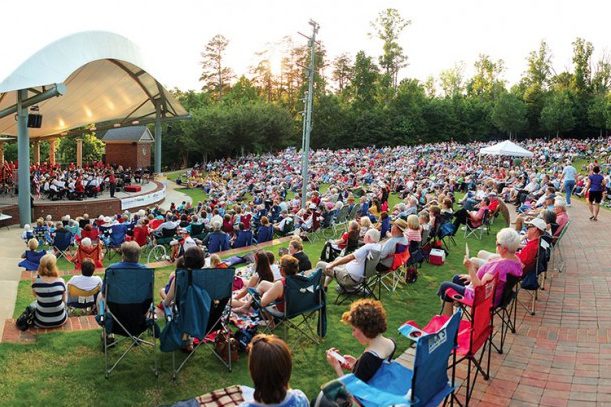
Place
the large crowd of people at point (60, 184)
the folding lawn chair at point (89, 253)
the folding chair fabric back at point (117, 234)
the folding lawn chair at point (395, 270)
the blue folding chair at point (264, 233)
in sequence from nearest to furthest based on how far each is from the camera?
the folding lawn chair at point (395, 270), the folding lawn chair at point (89, 253), the folding chair fabric back at point (117, 234), the blue folding chair at point (264, 233), the large crowd of people at point (60, 184)

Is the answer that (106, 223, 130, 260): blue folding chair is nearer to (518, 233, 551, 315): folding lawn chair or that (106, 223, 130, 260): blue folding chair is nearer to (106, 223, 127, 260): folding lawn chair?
(106, 223, 127, 260): folding lawn chair

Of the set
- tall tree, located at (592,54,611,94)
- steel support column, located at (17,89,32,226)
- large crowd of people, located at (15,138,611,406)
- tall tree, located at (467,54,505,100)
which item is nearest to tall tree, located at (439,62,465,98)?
tall tree, located at (467,54,505,100)

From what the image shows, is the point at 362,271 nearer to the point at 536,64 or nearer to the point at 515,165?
the point at 515,165

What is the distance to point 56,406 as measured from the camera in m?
4.26

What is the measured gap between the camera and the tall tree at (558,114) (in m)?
49.9

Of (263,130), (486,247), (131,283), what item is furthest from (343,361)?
(263,130)

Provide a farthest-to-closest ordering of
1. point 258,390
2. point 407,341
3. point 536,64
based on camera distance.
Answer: point 536,64
point 407,341
point 258,390

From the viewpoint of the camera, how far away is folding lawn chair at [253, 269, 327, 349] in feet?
17.6

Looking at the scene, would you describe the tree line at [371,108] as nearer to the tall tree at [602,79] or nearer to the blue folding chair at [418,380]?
the tall tree at [602,79]

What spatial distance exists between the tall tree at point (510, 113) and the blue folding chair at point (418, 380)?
51.9m

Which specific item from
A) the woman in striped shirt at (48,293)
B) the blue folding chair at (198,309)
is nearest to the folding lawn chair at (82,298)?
the woman in striped shirt at (48,293)

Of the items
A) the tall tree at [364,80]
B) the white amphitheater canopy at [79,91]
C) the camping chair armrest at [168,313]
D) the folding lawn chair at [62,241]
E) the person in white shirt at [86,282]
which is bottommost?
the folding lawn chair at [62,241]

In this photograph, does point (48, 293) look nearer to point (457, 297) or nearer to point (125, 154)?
point (457, 297)

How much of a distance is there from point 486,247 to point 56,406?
9417mm
